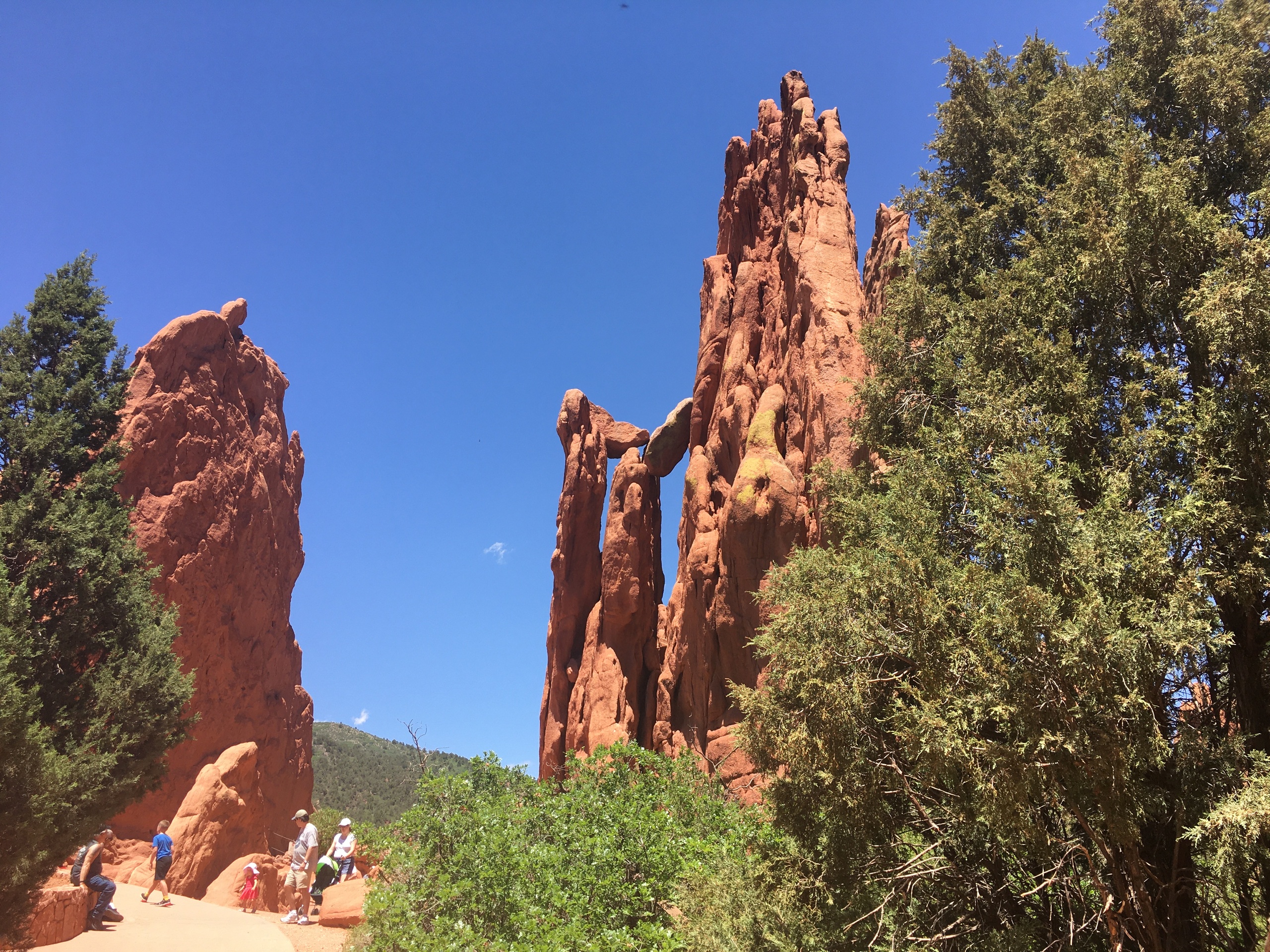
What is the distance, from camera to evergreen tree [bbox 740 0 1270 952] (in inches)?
325

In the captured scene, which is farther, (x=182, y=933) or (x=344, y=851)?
(x=344, y=851)

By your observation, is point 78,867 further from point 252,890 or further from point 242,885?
point 242,885

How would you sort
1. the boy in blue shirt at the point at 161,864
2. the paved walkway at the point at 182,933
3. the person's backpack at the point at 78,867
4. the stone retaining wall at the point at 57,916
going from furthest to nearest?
the boy in blue shirt at the point at 161,864 → the person's backpack at the point at 78,867 → the stone retaining wall at the point at 57,916 → the paved walkway at the point at 182,933

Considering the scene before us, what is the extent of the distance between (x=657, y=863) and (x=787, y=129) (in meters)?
34.3

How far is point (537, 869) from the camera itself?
38.1 ft

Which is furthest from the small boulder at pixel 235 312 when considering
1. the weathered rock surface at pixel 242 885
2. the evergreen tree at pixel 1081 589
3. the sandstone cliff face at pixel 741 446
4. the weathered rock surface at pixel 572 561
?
the evergreen tree at pixel 1081 589

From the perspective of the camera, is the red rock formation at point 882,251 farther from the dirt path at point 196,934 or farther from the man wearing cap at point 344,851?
the dirt path at point 196,934

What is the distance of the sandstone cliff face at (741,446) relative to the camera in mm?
27562

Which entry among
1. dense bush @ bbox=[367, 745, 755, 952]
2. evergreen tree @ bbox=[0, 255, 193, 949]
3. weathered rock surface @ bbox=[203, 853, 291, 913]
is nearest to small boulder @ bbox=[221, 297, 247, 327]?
evergreen tree @ bbox=[0, 255, 193, 949]

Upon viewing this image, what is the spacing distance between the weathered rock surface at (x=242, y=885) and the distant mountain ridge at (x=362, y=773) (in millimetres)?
18840

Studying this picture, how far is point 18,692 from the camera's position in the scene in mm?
14055

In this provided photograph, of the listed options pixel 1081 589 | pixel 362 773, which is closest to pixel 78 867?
pixel 1081 589

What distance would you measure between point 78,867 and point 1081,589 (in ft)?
67.3

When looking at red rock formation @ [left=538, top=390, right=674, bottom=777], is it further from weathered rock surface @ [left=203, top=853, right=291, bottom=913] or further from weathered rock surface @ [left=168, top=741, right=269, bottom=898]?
weathered rock surface @ [left=168, top=741, right=269, bottom=898]
